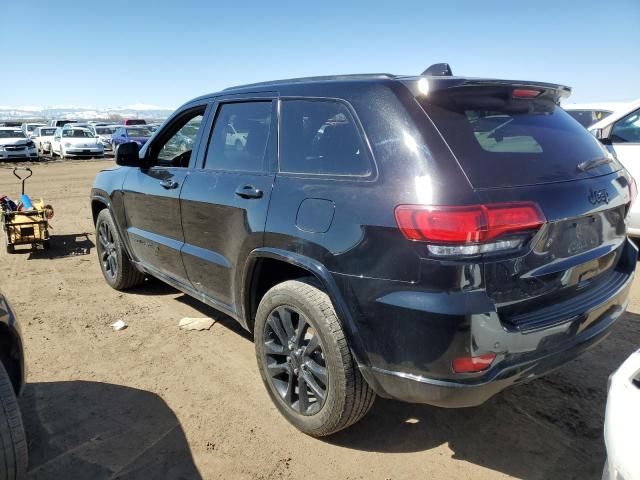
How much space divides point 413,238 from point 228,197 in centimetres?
143

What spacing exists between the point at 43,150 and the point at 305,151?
29.2 metres

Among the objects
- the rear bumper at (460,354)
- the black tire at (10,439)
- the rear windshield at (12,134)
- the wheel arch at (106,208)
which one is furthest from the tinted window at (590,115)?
the rear windshield at (12,134)

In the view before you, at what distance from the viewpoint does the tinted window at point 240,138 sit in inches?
121

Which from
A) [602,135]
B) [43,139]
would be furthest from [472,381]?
[43,139]

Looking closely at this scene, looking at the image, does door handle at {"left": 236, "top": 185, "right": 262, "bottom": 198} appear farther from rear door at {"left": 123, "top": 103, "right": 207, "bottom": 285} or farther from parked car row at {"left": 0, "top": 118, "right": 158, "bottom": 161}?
parked car row at {"left": 0, "top": 118, "right": 158, "bottom": 161}

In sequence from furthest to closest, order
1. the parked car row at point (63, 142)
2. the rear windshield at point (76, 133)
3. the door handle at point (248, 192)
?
the rear windshield at point (76, 133) → the parked car row at point (63, 142) → the door handle at point (248, 192)

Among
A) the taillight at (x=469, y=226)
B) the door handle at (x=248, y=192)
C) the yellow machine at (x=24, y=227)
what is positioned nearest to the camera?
the taillight at (x=469, y=226)

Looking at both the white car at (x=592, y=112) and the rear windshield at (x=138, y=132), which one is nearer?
the white car at (x=592, y=112)

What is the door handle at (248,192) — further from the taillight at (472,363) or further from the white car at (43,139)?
the white car at (43,139)

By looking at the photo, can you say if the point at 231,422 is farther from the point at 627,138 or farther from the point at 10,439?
the point at 627,138

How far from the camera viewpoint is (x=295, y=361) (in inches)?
109

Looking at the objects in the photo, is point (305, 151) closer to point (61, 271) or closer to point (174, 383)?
point (174, 383)

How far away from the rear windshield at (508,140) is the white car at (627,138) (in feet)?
11.0

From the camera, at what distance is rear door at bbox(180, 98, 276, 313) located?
115 inches
